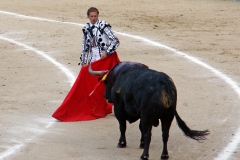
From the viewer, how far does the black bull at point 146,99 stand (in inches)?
336

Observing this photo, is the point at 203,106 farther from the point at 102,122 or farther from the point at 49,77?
the point at 49,77

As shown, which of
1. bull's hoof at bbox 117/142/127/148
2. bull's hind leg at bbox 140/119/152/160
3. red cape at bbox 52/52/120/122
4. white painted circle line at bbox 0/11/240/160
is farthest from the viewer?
red cape at bbox 52/52/120/122

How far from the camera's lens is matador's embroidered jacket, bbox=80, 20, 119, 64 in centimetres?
1111

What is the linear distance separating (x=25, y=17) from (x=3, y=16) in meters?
0.77

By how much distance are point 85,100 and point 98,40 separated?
3.07 ft

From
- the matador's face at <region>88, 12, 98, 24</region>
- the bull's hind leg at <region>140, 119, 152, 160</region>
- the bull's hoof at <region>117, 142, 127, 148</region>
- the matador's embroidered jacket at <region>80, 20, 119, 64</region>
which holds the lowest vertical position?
the bull's hoof at <region>117, 142, 127, 148</region>

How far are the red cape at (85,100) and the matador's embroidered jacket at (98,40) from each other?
0.18 m

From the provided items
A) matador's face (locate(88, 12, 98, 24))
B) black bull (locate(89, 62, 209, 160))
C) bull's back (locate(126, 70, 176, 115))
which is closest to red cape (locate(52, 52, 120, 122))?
matador's face (locate(88, 12, 98, 24))

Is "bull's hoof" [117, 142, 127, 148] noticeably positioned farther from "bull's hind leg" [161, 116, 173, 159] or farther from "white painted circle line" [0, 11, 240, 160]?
"white painted circle line" [0, 11, 240, 160]

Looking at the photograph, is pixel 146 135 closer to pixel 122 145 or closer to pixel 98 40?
pixel 122 145

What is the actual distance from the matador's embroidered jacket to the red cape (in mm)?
183

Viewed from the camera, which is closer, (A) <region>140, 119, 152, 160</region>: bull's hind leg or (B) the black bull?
(B) the black bull

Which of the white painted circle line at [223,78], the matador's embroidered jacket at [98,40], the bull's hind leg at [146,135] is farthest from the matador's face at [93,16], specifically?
the bull's hind leg at [146,135]

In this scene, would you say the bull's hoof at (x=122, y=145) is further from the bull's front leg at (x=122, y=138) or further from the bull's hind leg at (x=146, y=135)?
the bull's hind leg at (x=146, y=135)
